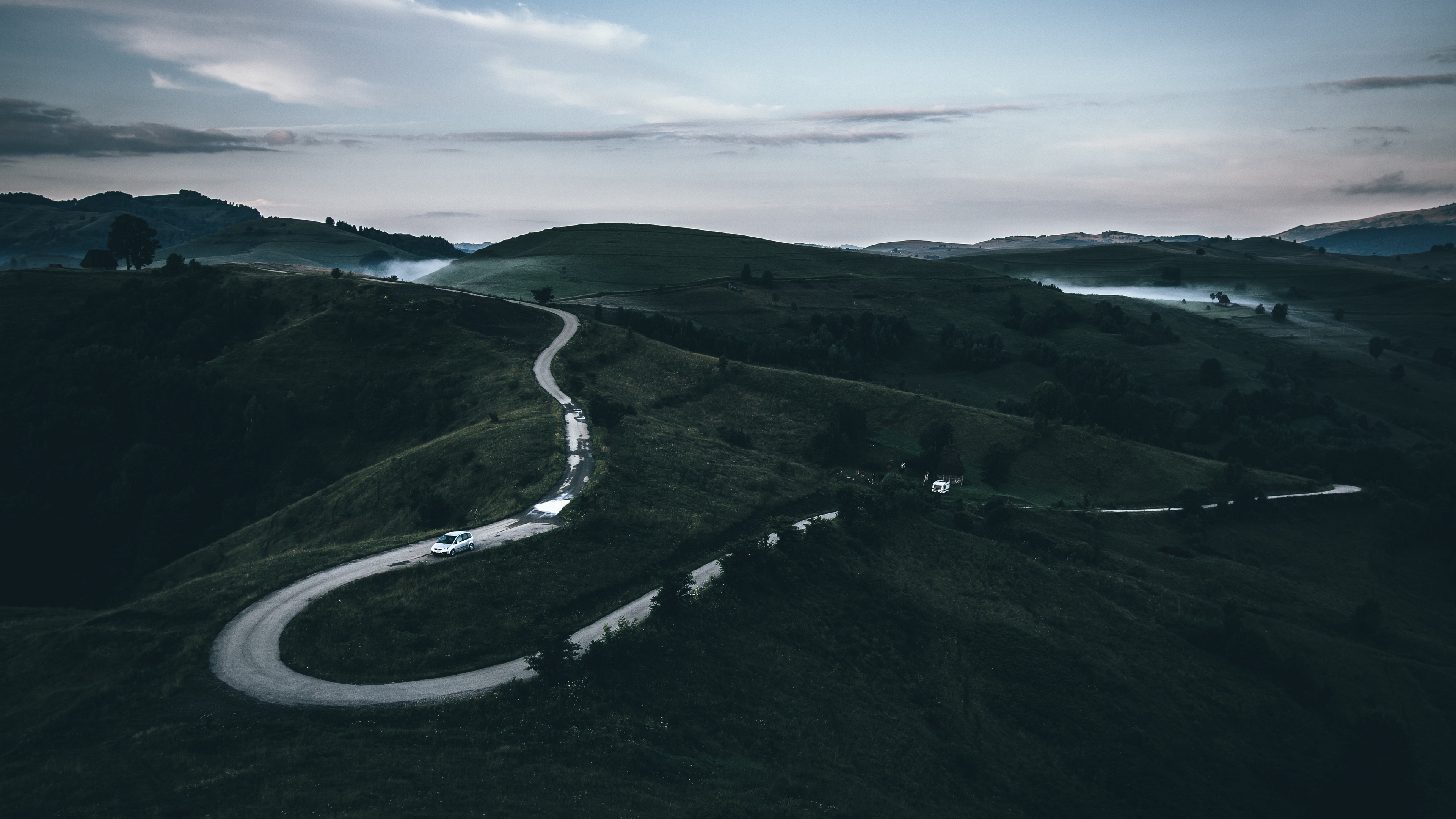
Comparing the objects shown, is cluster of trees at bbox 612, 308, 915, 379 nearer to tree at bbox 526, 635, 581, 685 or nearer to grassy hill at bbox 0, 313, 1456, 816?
grassy hill at bbox 0, 313, 1456, 816

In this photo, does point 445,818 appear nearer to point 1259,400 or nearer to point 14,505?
point 14,505

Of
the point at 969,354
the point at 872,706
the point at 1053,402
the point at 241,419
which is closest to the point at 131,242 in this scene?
the point at 241,419

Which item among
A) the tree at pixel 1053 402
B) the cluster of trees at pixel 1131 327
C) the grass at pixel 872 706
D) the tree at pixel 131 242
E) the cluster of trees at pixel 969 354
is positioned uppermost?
the tree at pixel 131 242

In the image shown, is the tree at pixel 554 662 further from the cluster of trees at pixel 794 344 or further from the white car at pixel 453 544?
the cluster of trees at pixel 794 344

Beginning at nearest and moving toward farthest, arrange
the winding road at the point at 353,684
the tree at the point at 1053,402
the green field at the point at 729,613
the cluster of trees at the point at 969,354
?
the green field at the point at 729,613, the winding road at the point at 353,684, the tree at the point at 1053,402, the cluster of trees at the point at 969,354

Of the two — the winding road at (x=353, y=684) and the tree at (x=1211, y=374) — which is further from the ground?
the tree at (x=1211, y=374)

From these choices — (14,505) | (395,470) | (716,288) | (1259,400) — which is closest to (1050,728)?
(395,470)

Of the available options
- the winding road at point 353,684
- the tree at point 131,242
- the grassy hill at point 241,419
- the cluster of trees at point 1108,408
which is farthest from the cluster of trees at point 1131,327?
the tree at point 131,242
